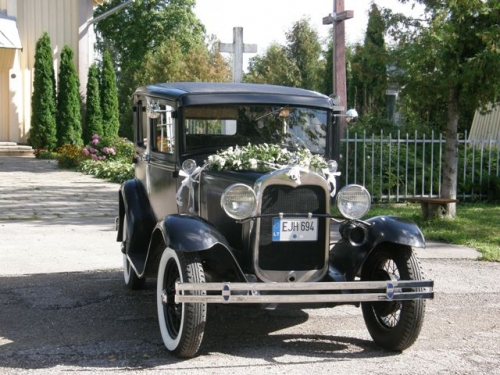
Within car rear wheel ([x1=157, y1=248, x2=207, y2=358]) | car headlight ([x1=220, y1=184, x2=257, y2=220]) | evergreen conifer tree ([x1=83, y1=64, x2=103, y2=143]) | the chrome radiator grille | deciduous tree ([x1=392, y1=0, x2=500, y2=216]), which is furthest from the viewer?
evergreen conifer tree ([x1=83, y1=64, x2=103, y2=143])

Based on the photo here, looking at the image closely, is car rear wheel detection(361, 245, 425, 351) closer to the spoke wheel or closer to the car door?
the car door

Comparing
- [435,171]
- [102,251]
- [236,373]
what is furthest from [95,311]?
[435,171]

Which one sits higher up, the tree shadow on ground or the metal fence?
the metal fence

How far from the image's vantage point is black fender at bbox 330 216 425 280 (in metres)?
5.11

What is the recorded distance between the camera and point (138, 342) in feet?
17.1

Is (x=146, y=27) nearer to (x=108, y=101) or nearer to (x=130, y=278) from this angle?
(x=108, y=101)

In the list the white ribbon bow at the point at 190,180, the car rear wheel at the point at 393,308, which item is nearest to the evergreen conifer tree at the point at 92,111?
the white ribbon bow at the point at 190,180

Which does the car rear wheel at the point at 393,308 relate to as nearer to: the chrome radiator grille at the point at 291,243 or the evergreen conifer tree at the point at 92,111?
the chrome radiator grille at the point at 291,243

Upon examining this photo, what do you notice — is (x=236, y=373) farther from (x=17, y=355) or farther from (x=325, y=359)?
(x=17, y=355)

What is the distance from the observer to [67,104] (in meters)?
22.4

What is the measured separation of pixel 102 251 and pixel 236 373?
4.75 metres

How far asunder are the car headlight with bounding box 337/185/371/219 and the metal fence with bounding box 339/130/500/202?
867cm

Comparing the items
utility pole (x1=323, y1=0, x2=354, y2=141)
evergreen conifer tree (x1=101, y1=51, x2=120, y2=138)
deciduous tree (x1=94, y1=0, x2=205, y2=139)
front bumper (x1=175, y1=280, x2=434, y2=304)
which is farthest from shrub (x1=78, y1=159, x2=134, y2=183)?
deciduous tree (x1=94, y1=0, x2=205, y2=139)

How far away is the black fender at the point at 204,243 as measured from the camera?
15.7ft
